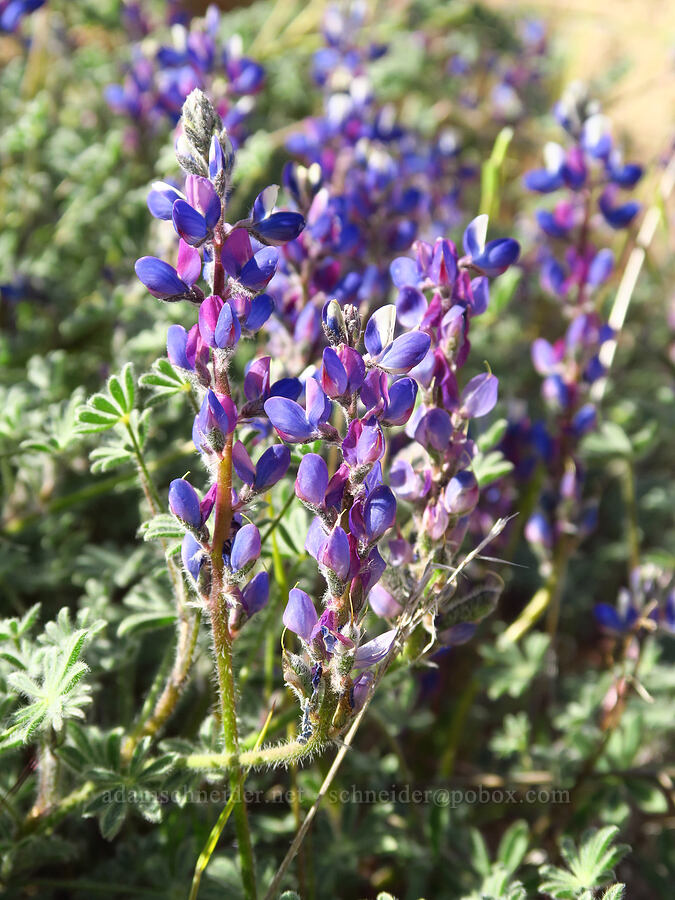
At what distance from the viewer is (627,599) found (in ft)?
8.75

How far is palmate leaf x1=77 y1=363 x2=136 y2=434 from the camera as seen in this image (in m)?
1.95

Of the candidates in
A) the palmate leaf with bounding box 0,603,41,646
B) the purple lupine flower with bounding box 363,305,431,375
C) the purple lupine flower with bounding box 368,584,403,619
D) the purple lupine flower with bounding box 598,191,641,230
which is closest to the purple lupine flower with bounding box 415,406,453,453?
the purple lupine flower with bounding box 363,305,431,375

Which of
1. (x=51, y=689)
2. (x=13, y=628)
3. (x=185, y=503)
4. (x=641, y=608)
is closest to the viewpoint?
(x=185, y=503)

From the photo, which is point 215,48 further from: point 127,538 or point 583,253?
point 127,538

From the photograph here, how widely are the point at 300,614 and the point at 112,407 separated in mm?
691

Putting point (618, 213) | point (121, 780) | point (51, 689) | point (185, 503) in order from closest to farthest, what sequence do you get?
point (185, 503), point (51, 689), point (121, 780), point (618, 213)

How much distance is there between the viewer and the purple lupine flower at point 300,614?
5.20 ft

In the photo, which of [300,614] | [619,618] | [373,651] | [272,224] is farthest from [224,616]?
[619,618]

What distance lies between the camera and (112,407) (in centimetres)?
196

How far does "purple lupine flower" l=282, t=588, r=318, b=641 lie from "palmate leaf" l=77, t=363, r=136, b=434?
0.64m

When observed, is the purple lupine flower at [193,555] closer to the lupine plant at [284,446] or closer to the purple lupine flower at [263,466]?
the lupine plant at [284,446]

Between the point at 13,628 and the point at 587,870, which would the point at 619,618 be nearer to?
the point at 587,870

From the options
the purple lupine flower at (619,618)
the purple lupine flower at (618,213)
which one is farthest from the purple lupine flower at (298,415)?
the purple lupine flower at (618,213)

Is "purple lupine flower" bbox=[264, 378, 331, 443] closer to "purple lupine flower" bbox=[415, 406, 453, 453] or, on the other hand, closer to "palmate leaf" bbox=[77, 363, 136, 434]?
"purple lupine flower" bbox=[415, 406, 453, 453]
